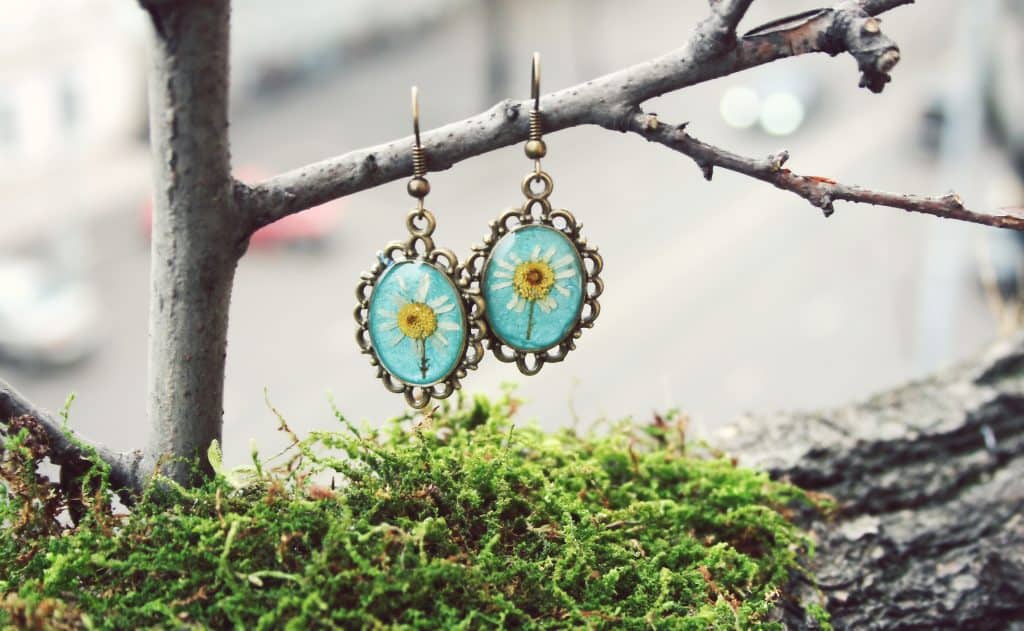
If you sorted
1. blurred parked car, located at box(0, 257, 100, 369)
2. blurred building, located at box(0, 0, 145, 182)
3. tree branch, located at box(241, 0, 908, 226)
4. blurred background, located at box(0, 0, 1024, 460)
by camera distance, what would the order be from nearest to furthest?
tree branch, located at box(241, 0, 908, 226) → blurred parked car, located at box(0, 257, 100, 369) → blurred background, located at box(0, 0, 1024, 460) → blurred building, located at box(0, 0, 145, 182)

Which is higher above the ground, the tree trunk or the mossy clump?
the tree trunk

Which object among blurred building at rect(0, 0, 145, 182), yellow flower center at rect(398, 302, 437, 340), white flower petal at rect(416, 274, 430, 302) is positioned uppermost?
blurred building at rect(0, 0, 145, 182)

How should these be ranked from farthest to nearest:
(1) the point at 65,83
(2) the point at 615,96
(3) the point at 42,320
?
(1) the point at 65,83 → (3) the point at 42,320 → (2) the point at 615,96

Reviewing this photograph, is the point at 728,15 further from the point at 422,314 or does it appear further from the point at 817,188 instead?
the point at 422,314

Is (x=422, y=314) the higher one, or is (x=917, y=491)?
(x=422, y=314)

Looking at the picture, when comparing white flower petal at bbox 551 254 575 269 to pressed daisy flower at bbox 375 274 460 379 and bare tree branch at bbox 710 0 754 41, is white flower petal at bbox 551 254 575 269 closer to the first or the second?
pressed daisy flower at bbox 375 274 460 379

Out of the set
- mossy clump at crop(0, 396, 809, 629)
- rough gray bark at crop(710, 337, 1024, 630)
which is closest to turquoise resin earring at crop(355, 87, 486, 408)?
mossy clump at crop(0, 396, 809, 629)

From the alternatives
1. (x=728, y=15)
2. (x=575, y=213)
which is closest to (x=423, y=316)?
(x=728, y=15)

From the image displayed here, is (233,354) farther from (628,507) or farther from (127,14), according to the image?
(628,507)
